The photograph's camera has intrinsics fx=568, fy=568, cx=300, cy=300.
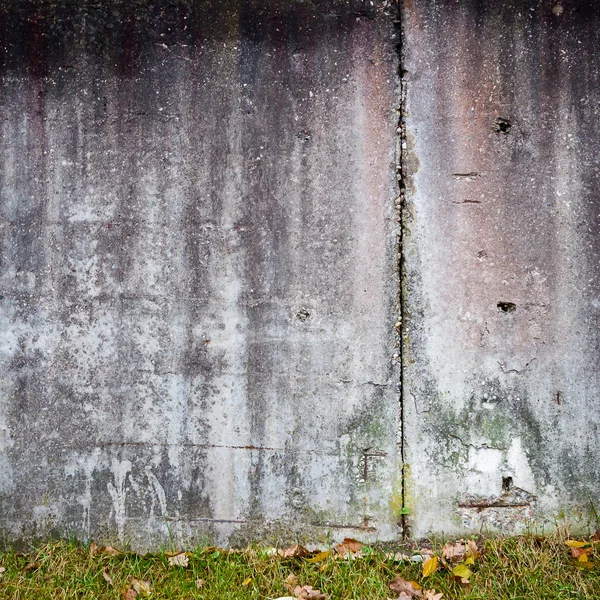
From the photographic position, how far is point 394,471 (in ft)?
9.98

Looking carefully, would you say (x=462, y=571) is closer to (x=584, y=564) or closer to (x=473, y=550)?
(x=473, y=550)

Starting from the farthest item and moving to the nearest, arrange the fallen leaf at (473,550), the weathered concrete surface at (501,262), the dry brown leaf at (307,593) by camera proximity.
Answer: the weathered concrete surface at (501,262) < the fallen leaf at (473,550) < the dry brown leaf at (307,593)

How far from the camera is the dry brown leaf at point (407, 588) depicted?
2.70 metres

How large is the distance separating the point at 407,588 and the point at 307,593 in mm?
479

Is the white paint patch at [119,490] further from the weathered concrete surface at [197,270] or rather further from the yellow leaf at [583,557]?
the yellow leaf at [583,557]

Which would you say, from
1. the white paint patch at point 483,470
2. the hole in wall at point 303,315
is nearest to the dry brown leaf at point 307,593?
the white paint patch at point 483,470

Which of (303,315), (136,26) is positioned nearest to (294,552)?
(303,315)

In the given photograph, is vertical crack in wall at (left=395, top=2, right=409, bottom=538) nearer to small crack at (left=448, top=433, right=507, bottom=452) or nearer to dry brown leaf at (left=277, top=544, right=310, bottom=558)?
small crack at (left=448, top=433, right=507, bottom=452)

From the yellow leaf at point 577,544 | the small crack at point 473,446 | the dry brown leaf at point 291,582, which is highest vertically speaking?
the small crack at point 473,446

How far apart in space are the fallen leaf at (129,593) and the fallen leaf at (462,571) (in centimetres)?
155

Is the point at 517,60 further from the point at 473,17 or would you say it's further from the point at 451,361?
the point at 451,361

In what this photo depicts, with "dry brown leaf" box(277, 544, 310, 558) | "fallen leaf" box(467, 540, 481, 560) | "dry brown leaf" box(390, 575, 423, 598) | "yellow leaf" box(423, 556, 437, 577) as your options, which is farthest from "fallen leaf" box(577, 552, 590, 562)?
"dry brown leaf" box(277, 544, 310, 558)

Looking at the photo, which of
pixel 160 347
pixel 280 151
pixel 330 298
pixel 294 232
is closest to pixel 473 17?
pixel 280 151

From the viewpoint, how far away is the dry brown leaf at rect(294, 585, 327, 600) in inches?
105
